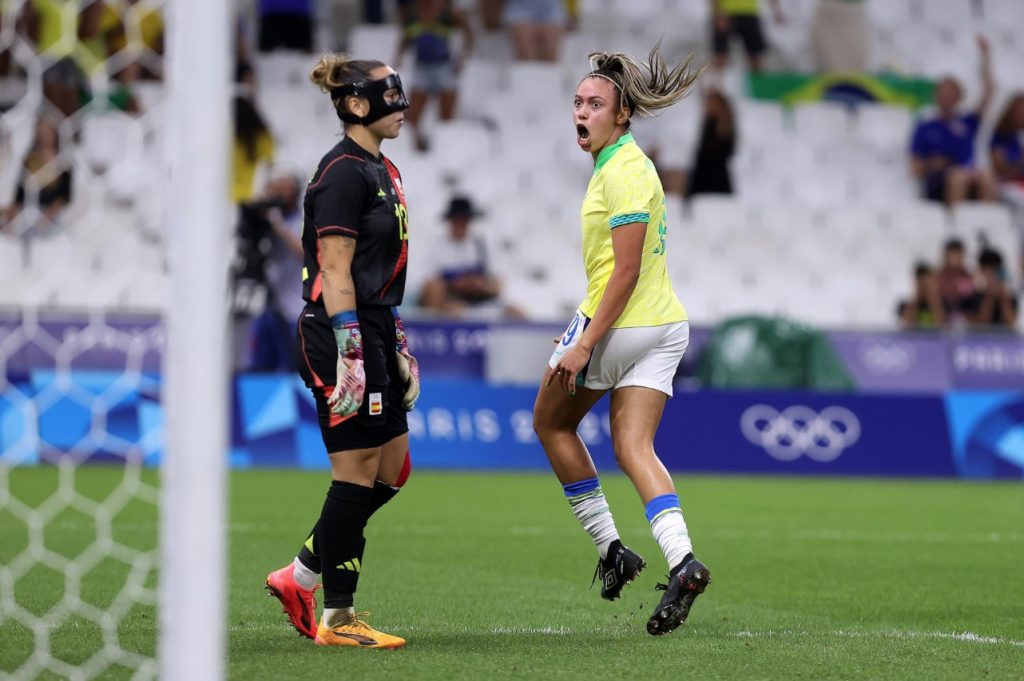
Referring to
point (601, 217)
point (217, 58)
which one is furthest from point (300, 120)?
point (217, 58)

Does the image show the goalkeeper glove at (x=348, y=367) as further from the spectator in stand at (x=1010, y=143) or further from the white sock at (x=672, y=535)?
the spectator in stand at (x=1010, y=143)

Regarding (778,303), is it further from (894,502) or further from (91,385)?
(91,385)

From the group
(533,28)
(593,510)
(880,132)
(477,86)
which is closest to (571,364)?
(593,510)

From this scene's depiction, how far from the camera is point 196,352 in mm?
3158

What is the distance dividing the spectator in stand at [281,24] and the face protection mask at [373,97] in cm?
1332

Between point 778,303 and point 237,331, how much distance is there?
6.86 m

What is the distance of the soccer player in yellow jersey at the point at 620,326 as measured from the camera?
5.21m

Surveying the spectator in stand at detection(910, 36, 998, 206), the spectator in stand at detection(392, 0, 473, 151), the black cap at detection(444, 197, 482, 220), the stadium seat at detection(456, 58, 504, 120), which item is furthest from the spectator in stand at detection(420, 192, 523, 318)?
the spectator in stand at detection(910, 36, 998, 206)

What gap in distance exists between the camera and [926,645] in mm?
5059

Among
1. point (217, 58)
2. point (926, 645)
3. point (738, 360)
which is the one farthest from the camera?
point (738, 360)

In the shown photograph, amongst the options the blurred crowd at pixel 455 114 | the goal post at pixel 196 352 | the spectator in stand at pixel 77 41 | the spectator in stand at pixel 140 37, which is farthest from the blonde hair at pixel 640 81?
the blurred crowd at pixel 455 114

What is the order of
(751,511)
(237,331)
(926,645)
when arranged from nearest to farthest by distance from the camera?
(926,645), (751,511), (237,331)

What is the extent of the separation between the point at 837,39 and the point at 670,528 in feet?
52.4

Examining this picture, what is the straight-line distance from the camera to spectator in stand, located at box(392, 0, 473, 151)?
58.6 ft
